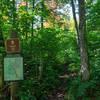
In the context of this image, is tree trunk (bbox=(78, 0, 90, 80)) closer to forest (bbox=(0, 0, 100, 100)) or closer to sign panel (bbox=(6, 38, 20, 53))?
forest (bbox=(0, 0, 100, 100))

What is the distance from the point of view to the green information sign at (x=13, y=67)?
319 centimetres

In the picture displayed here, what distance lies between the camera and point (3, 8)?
4.40m

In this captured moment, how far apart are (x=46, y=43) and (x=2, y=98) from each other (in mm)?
3201

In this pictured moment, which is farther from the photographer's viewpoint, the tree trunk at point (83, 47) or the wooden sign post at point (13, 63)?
the tree trunk at point (83, 47)

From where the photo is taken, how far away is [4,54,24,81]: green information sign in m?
3.19

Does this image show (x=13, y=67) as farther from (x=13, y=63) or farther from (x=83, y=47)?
(x=83, y=47)

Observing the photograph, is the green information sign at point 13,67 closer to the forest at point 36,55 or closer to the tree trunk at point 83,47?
the forest at point 36,55

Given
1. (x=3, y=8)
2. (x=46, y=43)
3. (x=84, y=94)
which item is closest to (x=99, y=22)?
(x=46, y=43)

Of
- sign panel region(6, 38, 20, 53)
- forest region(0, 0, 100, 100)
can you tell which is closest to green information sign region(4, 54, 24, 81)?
forest region(0, 0, 100, 100)

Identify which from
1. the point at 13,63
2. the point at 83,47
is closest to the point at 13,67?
the point at 13,63

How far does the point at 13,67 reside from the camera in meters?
3.22

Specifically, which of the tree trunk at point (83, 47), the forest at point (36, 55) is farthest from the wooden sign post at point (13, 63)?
the tree trunk at point (83, 47)

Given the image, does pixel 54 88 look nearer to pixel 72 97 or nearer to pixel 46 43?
pixel 72 97

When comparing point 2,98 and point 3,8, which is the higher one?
point 3,8
